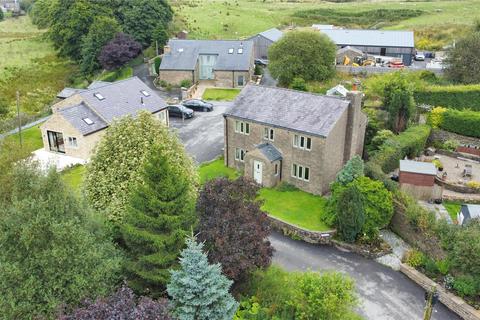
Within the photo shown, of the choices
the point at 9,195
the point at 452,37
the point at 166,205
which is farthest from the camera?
the point at 452,37

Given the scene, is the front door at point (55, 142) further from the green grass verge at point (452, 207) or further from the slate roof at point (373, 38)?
the slate roof at point (373, 38)

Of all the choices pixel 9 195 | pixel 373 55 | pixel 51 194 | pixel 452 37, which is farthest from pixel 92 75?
pixel 452 37

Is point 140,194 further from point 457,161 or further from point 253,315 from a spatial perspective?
point 457,161

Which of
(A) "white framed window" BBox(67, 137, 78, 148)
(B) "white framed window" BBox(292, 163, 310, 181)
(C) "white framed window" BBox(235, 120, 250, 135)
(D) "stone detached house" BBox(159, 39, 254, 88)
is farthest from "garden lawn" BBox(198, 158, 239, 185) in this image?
(D) "stone detached house" BBox(159, 39, 254, 88)

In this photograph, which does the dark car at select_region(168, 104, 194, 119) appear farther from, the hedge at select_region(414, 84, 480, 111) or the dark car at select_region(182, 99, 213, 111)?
the hedge at select_region(414, 84, 480, 111)

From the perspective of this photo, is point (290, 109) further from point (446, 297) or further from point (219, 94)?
point (219, 94)

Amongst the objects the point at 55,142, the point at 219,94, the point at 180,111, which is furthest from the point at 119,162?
the point at 219,94
